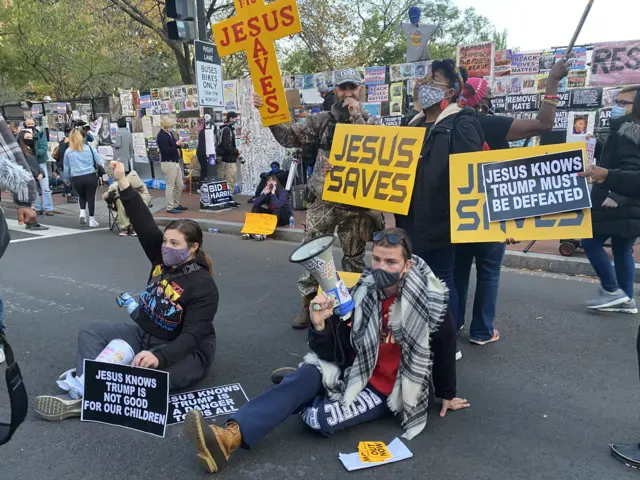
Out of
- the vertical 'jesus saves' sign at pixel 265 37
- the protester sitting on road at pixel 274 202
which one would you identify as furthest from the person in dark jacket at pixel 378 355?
the protester sitting on road at pixel 274 202

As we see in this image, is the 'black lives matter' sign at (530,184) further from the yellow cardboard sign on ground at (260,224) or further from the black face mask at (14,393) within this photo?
the yellow cardboard sign on ground at (260,224)

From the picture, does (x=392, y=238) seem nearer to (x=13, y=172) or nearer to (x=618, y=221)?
(x=13, y=172)

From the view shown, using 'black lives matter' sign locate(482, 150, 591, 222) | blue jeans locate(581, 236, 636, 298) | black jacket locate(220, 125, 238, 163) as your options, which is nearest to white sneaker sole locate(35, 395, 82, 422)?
'black lives matter' sign locate(482, 150, 591, 222)

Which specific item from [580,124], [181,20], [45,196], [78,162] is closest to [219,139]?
[181,20]

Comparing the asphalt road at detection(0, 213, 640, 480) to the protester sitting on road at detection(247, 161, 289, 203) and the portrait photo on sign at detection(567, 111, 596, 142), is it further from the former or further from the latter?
the protester sitting on road at detection(247, 161, 289, 203)

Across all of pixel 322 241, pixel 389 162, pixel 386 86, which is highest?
pixel 386 86

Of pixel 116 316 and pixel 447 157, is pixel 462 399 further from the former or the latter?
pixel 116 316

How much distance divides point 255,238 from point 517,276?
167 inches

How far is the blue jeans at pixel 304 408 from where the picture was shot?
8.74 ft

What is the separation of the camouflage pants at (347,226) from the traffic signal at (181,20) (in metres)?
6.36

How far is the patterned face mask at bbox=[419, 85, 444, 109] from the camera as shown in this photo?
11.3 ft

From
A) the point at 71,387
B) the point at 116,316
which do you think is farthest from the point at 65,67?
the point at 71,387

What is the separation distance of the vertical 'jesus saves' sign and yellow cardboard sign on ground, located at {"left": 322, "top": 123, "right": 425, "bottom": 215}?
2.11ft

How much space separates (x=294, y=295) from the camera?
5.59 m
